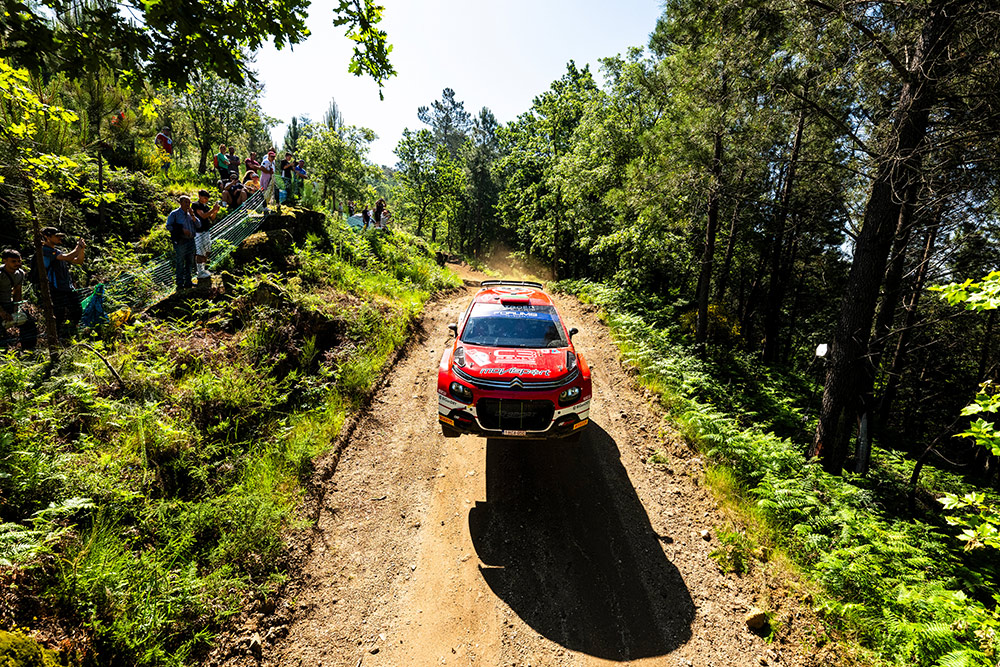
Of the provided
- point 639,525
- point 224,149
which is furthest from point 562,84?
point 639,525

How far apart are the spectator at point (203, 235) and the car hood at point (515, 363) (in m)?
6.79

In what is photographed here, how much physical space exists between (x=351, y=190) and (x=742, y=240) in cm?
2153

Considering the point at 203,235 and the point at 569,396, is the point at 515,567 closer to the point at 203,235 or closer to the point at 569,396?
the point at 569,396

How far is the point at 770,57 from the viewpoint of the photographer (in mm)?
7984

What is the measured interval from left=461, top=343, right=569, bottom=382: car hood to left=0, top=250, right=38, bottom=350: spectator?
24.5ft

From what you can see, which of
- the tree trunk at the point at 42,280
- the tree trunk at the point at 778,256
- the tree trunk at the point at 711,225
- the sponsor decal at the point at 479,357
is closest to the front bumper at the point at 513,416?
the sponsor decal at the point at 479,357

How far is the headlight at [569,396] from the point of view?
17.4ft

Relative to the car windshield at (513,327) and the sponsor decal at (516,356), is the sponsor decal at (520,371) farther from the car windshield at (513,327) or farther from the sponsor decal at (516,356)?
the car windshield at (513,327)

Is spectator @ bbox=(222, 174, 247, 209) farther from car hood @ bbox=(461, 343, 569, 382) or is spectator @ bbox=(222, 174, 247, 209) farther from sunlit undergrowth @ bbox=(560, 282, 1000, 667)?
sunlit undergrowth @ bbox=(560, 282, 1000, 667)

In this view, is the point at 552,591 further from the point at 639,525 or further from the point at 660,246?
the point at 660,246

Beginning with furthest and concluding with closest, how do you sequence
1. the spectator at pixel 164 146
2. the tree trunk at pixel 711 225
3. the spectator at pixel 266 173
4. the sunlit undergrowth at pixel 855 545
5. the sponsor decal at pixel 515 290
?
1. the spectator at pixel 164 146
2. the spectator at pixel 266 173
3. the tree trunk at pixel 711 225
4. the sponsor decal at pixel 515 290
5. the sunlit undergrowth at pixel 855 545

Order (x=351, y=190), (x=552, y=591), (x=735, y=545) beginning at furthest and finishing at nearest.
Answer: (x=351, y=190)
(x=735, y=545)
(x=552, y=591)

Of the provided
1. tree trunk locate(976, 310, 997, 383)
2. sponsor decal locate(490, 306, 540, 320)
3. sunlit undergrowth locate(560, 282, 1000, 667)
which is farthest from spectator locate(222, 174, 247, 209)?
tree trunk locate(976, 310, 997, 383)

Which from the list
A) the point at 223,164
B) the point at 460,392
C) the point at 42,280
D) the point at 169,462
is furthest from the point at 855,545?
the point at 223,164
